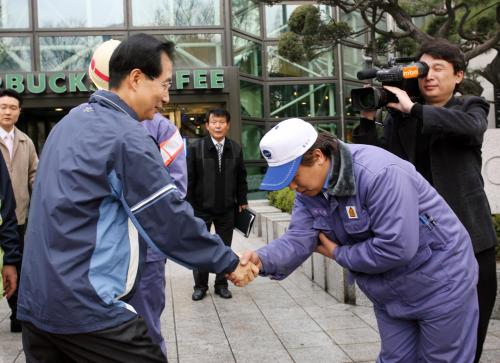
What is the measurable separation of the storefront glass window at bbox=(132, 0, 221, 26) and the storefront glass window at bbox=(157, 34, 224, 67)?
0.39 metres

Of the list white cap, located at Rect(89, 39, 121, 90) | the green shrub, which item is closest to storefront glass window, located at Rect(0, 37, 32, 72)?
the green shrub

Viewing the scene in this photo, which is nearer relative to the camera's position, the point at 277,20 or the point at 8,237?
the point at 8,237

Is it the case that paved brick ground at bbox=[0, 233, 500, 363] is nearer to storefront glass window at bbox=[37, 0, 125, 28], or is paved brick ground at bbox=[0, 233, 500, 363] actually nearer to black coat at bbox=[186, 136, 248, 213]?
black coat at bbox=[186, 136, 248, 213]

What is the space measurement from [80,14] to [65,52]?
3.74ft

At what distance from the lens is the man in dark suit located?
21.9 feet

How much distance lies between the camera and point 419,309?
251 centimetres

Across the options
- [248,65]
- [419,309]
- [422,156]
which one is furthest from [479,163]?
[248,65]

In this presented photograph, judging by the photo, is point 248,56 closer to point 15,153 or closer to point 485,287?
point 15,153

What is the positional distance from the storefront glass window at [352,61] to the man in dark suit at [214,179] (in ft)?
45.5

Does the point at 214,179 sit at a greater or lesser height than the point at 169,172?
lesser

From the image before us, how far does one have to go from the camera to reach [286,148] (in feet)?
8.06

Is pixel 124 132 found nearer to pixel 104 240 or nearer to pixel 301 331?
pixel 104 240

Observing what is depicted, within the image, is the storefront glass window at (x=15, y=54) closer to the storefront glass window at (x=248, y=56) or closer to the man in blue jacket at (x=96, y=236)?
the storefront glass window at (x=248, y=56)

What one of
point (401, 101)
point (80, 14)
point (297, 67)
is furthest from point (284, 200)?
point (401, 101)
